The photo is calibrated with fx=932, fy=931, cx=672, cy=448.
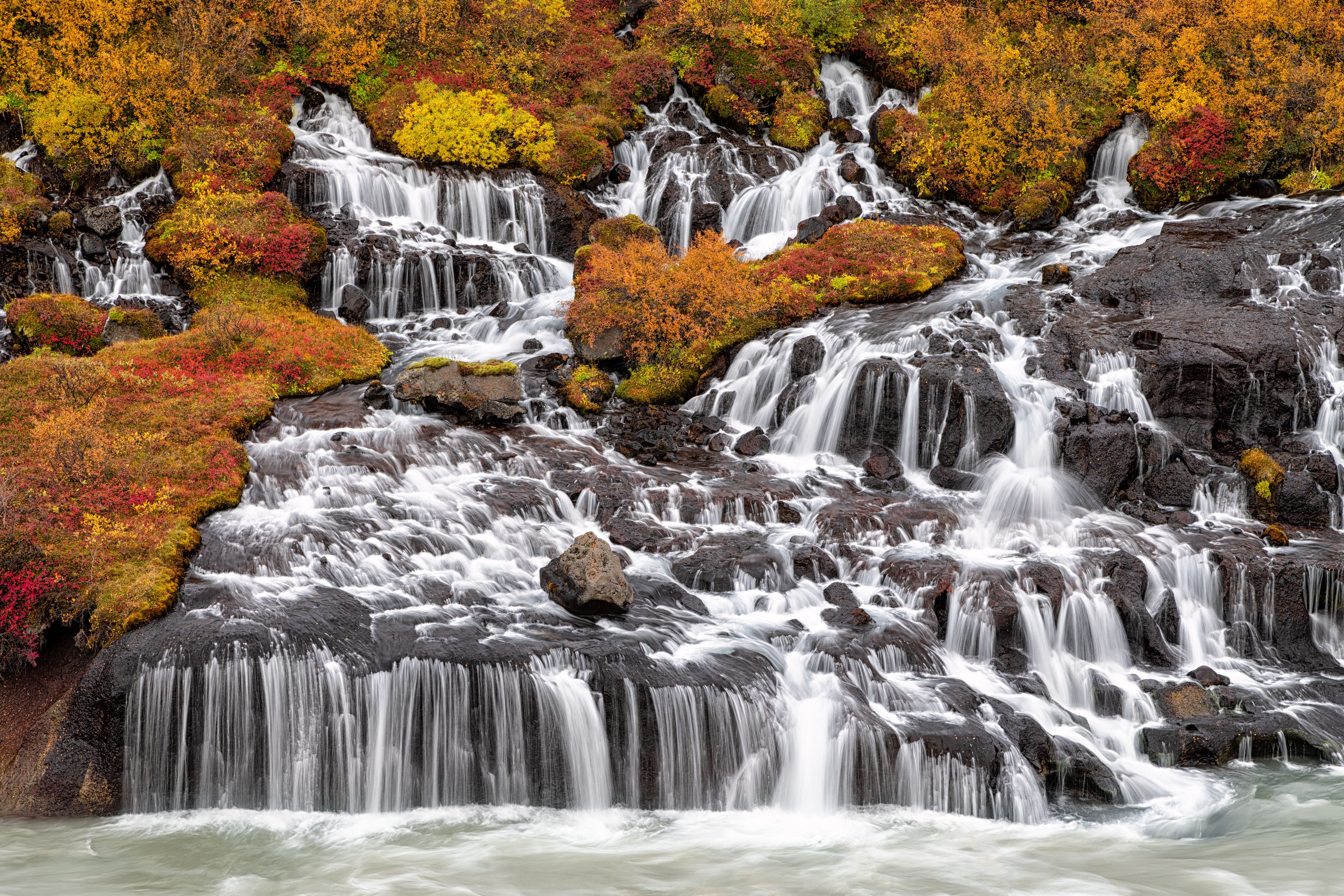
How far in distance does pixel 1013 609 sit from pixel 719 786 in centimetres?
536

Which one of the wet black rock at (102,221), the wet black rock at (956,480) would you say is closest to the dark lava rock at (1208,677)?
the wet black rock at (956,480)

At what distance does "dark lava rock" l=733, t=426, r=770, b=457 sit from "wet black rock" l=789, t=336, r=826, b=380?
69.1 inches

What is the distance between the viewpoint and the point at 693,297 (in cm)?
2088

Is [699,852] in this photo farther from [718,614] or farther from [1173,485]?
[1173,485]

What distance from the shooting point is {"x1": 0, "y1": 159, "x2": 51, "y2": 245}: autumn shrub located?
23047mm

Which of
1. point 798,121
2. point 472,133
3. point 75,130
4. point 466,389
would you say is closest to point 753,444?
point 466,389

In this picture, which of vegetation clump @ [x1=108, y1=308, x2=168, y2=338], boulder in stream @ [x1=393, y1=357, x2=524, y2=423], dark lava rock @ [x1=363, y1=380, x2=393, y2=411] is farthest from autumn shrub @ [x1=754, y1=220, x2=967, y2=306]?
vegetation clump @ [x1=108, y1=308, x2=168, y2=338]

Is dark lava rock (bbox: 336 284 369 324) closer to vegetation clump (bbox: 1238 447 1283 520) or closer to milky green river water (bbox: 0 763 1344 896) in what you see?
milky green river water (bbox: 0 763 1344 896)

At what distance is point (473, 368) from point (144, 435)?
20.7 feet

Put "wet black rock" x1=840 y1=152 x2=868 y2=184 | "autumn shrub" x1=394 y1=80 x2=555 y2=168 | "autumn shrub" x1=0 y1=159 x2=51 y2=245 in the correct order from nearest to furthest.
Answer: "autumn shrub" x1=0 y1=159 x2=51 y2=245 → "autumn shrub" x1=394 y1=80 x2=555 y2=168 → "wet black rock" x1=840 y1=152 x2=868 y2=184

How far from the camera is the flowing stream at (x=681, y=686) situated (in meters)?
10.3

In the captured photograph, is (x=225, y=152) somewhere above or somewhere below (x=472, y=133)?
below

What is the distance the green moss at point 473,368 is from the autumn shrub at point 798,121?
1561cm

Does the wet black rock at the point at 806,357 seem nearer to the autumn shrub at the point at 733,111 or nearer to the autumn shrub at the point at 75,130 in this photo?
the autumn shrub at the point at 733,111
